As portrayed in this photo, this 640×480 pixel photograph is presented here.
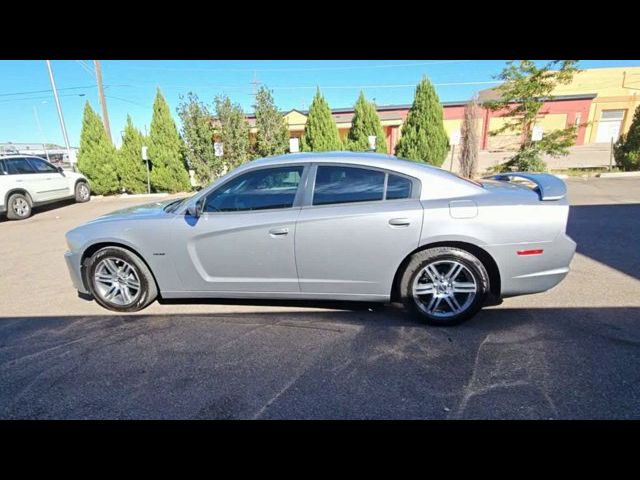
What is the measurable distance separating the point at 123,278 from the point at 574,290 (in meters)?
4.82

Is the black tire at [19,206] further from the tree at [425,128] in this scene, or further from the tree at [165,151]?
the tree at [425,128]

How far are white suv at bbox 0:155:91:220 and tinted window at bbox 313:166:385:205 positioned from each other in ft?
33.3

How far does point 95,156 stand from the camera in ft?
42.4

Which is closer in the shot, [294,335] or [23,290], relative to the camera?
[294,335]

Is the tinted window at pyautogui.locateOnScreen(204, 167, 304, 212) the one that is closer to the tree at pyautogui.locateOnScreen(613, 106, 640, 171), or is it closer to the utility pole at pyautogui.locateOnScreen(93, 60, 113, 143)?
the utility pole at pyautogui.locateOnScreen(93, 60, 113, 143)

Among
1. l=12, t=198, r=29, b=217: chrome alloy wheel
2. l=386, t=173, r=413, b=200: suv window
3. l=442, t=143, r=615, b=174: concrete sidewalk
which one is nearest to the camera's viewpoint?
l=386, t=173, r=413, b=200: suv window

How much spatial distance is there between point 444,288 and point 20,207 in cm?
1131

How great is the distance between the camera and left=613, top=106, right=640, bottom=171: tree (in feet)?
41.6

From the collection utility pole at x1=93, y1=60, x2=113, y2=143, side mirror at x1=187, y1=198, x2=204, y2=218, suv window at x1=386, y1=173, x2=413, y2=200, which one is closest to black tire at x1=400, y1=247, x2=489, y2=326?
suv window at x1=386, y1=173, x2=413, y2=200

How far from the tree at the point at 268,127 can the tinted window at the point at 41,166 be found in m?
6.85

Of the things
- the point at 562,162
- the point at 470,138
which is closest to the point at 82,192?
the point at 470,138
